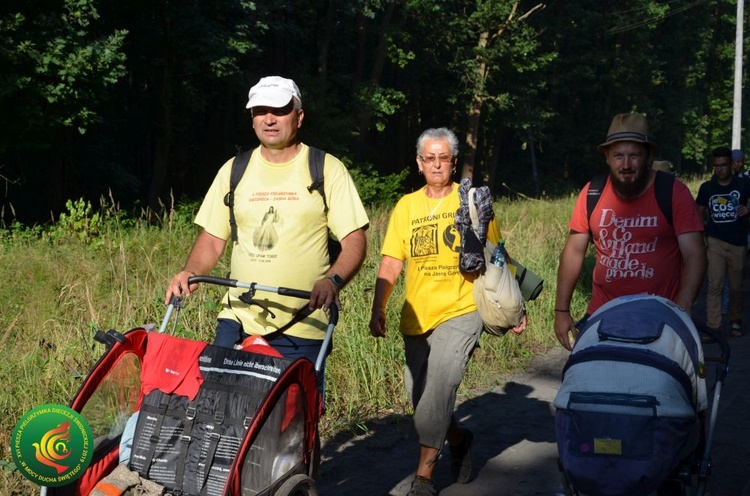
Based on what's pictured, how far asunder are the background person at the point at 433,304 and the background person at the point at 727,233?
6167 mm

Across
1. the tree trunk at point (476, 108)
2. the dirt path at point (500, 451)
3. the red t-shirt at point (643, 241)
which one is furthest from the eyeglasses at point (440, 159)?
the tree trunk at point (476, 108)

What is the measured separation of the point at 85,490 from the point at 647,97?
172ft

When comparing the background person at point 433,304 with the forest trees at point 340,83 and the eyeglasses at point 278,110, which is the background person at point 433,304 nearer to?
the eyeglasses at point 278,110

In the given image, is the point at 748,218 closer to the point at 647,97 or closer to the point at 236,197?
the point at 236,197

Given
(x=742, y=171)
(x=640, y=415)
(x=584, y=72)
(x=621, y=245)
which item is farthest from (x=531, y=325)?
(x=584, y=72)

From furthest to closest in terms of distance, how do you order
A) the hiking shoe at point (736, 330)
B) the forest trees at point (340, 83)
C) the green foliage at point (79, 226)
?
the forest trees at point (340, 83)
the green foliage at point (79, 226)
the hiking shoe at point (736, 330)

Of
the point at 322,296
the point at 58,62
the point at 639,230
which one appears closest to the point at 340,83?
the point at 58,62

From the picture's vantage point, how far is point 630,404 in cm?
336

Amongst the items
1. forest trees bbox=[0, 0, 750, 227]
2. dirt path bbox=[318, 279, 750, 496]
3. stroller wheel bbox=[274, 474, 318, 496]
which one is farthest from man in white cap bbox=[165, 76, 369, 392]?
forest trees bbox=[0, 0, 750, 227]

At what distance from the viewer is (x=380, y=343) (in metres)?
7.98

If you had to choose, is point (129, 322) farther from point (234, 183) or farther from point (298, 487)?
point (298, 487)

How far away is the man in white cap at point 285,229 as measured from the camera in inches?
173

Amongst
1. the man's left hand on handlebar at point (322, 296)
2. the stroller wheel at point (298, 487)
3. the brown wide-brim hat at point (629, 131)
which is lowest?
the stroller wheel at point (298, 487)

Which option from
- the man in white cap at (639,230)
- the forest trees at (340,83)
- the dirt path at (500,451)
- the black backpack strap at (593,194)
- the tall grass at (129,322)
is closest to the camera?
the man in white cap at (639,230)
